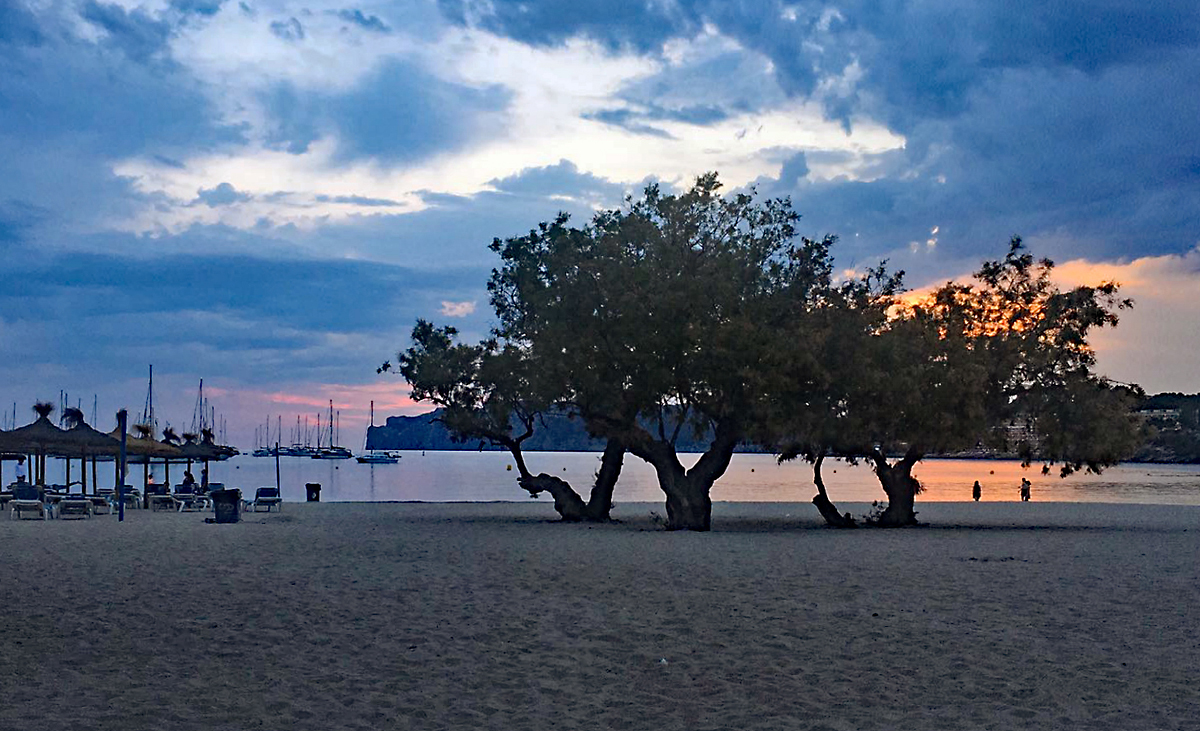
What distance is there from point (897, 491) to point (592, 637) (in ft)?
72.3

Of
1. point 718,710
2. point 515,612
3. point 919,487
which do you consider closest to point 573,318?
point 919,487

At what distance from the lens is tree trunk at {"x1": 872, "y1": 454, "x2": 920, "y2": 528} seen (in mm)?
31609

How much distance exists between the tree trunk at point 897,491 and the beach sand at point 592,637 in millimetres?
9103

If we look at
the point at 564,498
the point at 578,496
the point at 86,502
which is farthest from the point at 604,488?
the point at 86,502

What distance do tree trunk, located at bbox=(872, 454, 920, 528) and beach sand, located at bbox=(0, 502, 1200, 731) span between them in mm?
9103

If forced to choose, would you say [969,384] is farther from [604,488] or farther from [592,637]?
[592,637]

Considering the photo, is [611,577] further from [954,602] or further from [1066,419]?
[1066,419]

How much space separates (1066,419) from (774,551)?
12.4 meters

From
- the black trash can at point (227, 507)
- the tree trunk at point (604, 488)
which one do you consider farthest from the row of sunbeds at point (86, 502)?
the tree trunk at point (604, 488)

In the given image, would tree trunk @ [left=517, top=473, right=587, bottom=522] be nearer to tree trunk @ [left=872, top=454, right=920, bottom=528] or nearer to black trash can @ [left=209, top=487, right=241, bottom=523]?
black trash can @ [left=209, top=487, right=241, bottom=523]

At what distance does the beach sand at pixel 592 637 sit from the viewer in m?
8.45

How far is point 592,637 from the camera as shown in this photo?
38.0ft

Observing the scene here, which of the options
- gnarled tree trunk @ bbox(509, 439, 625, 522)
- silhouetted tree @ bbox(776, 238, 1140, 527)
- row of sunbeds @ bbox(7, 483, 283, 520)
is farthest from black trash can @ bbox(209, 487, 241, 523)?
silhouetted tree @ bbox(776, 238, 1140, 527)

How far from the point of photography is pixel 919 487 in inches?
1326
